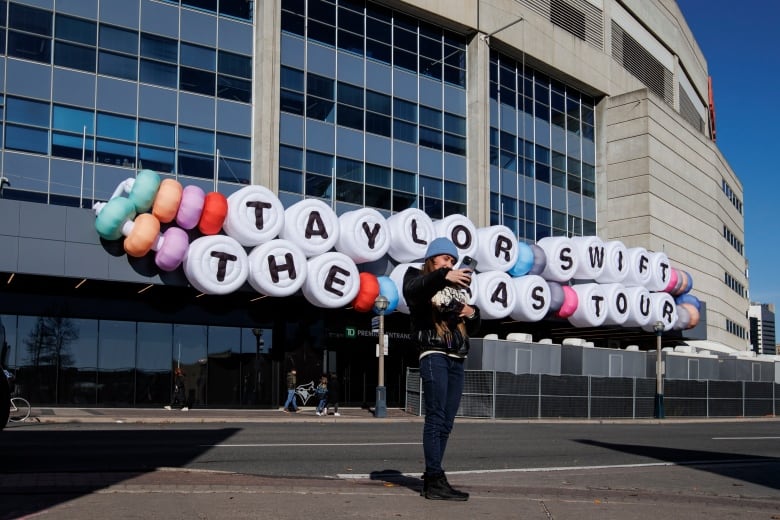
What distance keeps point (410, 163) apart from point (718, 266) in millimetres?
32233

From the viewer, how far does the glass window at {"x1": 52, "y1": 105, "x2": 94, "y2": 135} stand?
1144 inches

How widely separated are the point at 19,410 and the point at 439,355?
1804 cm

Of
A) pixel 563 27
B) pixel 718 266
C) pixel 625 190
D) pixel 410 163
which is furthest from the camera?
pixel 718 266

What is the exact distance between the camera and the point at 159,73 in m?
31.2

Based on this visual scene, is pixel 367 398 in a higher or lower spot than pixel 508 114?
lower

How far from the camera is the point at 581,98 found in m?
50.2

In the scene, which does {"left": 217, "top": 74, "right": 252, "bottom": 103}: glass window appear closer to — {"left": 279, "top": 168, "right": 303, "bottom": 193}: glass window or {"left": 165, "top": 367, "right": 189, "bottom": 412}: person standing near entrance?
{"left": 279, "top": 168, "right": 303, "bottom": 193}: glass window

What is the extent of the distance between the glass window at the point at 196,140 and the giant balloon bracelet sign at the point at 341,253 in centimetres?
512

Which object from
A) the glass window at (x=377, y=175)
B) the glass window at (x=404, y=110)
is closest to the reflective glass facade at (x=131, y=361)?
the glass window at (x=377, y=175)

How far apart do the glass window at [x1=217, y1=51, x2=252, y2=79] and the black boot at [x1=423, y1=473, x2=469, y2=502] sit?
28.4 meters

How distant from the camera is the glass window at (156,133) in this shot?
30.5 meters

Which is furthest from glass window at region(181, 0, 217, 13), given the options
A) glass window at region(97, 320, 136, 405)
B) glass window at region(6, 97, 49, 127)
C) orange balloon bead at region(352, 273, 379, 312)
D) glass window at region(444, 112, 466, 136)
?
glass window at region(444, 112, 466, 136)

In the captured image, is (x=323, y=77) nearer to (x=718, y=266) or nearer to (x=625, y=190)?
(x=625, y=190)

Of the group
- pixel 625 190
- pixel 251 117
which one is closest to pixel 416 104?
pixel 251 117
